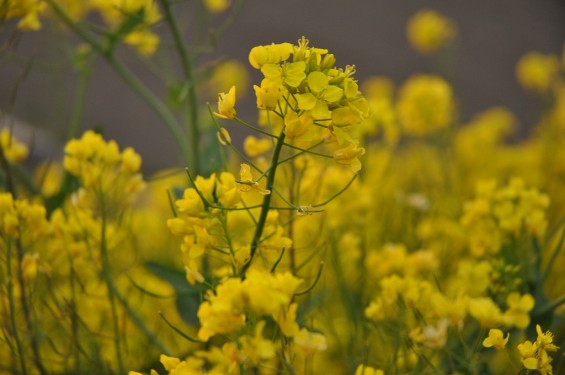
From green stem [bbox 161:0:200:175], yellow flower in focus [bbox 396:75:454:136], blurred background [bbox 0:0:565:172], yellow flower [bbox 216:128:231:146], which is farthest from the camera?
blurred background [bbox 0:0:565:172]

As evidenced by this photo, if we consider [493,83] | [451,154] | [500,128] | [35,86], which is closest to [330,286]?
[451,154]

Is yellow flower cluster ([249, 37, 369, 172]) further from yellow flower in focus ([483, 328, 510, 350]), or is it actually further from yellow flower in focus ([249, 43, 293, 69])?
yellow flower in focus ([483, 328, 510, 350])

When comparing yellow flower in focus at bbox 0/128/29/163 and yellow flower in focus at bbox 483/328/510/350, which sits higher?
yellow flower in focus at bbox 0/128/29/163

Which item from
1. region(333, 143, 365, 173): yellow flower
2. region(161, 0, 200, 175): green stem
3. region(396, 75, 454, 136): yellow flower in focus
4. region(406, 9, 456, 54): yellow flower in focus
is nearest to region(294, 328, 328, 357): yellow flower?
region(333, 143, 365, 173): yellow flower

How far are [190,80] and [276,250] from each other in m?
0.32

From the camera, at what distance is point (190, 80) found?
0.78 m

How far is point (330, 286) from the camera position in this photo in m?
0.91

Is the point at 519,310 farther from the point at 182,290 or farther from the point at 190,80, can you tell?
the point at 190,80

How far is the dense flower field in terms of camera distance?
461 mm

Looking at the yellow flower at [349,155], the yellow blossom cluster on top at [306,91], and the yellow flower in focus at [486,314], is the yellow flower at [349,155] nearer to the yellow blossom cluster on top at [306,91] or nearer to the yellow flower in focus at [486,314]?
the yellow blossom cluster on top at [306,91]

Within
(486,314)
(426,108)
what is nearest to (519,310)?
(486,314)

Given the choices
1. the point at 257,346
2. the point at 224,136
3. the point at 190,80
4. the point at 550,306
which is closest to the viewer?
the point at 257,346

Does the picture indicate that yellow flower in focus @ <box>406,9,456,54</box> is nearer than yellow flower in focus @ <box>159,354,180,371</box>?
No

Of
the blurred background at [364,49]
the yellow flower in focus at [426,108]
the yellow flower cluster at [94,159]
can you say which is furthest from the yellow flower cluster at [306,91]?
the blurred background at [364,49]
